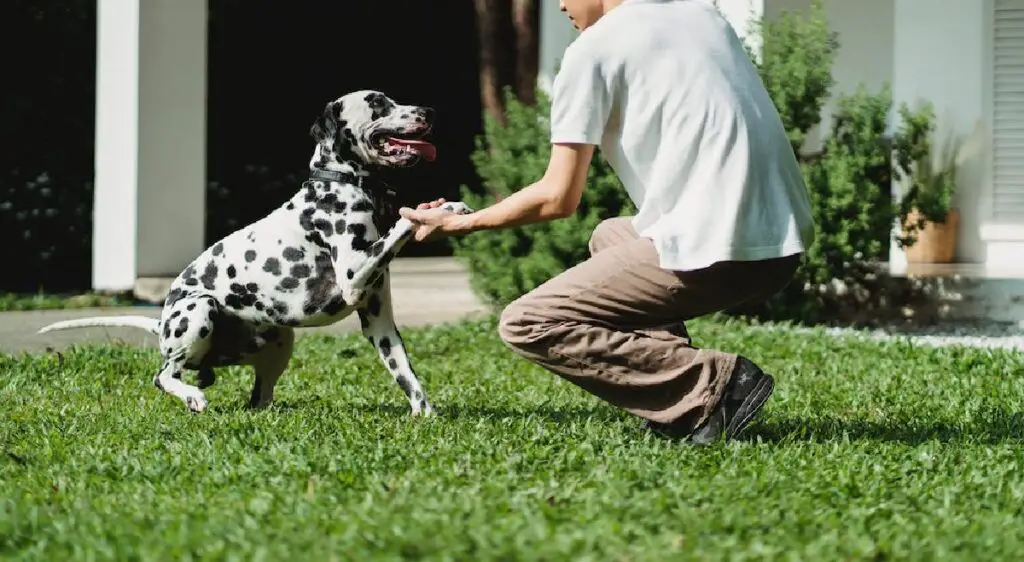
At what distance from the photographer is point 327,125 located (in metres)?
6.23

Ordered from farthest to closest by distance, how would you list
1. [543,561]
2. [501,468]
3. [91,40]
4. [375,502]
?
[91,40] → [501,468] → [375,502] → [543,561]

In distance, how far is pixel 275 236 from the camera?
6348 mm

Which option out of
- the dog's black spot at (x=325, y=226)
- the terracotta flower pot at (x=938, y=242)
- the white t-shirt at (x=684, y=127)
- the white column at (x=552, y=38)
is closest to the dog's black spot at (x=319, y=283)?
the dog's black spot at (x=325, y=226)

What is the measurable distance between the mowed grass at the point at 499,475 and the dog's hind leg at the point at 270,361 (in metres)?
0.13

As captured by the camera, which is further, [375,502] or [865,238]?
[865,238]

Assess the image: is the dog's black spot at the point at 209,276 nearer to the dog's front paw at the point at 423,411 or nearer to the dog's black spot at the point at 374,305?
the dog's black spot at the point at 374,305

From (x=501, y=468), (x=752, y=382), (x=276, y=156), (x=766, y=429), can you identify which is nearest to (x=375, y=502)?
(x=501, y=468)

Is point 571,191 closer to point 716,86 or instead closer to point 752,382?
point 716,86

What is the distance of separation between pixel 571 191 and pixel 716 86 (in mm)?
599

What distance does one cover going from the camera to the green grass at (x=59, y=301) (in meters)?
11.8

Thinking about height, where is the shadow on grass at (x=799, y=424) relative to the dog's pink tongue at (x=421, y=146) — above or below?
below

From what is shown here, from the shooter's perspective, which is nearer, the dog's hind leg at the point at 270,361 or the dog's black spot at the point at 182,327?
the dog's black spot at the point at 182,327

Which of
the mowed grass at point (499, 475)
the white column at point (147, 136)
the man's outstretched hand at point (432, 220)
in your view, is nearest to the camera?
the mowed grass at point (499, 475)

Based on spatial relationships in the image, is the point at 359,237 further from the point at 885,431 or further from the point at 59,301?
the point at 59,301
